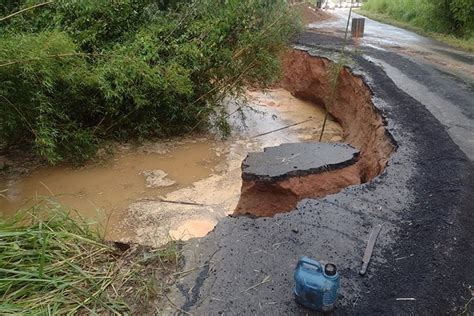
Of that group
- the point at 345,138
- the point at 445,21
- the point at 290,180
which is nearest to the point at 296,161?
the point at 290,180

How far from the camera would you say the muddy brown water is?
203 inches

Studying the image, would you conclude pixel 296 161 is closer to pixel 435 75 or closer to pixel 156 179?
pixel 156 179

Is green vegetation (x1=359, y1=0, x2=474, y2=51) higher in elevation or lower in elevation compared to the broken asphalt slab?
higher

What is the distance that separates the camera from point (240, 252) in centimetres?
274

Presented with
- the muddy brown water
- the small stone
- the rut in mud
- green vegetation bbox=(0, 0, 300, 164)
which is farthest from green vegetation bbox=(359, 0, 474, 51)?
the small stone

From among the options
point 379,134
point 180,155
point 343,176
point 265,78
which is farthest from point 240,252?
point 265,78

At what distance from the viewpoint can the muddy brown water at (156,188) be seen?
515cm

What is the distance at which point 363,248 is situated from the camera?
2818 mm

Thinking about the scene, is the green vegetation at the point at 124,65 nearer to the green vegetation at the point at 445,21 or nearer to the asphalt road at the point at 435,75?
the asphalt road at the point at 435,75

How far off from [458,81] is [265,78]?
3.49m

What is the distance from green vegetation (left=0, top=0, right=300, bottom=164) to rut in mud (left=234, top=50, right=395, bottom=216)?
1.53 metres

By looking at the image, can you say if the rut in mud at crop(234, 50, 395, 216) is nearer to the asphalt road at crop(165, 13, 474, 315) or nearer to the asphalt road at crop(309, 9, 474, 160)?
the asphalt road at crop(165, 13, 474, 315)

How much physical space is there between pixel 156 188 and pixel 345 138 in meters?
3.69

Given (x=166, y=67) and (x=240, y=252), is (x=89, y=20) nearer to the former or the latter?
(x=166, y=67)
